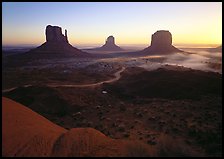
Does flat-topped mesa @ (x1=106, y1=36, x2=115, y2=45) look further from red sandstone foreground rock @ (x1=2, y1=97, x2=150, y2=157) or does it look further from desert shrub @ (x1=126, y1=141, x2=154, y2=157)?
desert shrub @ (x1=126, y1=141, x2=154, y2=157)

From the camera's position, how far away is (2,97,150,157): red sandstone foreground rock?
40.6ft

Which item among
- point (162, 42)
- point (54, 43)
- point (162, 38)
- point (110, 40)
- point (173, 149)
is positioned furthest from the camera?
point (110, 40)

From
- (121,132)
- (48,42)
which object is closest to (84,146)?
(121,132)

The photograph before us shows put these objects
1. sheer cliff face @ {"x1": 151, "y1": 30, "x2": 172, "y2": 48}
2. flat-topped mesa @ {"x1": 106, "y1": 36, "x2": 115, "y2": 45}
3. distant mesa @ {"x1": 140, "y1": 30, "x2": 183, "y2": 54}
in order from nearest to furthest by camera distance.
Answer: distant mesa @ {"x1": 140, "y1": 30, "x2": 183, "y2": 54} → sheer cliff face @ {"x1": 151, "y1": 30, "x2": 172, "y2": 48} → flat-topped mesa @ {"x1": 106, "y1": 36, "x2": 115, "y2": 45}

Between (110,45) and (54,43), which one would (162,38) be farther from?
(110,45)

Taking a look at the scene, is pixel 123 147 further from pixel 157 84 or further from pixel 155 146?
pixel 157 84

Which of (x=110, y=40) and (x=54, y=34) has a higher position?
(x=110, y=40)

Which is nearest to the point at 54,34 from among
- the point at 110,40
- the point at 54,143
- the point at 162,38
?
the point at 162,38

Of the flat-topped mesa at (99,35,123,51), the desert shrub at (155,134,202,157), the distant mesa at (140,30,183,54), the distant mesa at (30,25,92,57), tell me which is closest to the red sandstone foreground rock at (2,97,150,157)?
the desert shrub at (155,134,202,157)

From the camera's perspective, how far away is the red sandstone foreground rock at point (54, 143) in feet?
40.6

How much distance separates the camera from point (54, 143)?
43.4 ft

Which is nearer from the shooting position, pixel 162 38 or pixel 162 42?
pixel 162 38

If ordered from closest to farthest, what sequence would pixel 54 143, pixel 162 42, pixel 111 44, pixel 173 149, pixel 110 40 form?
pixel 54 143
pixel 173 149
pixel 162 42
pixel 110 40
pixel 111 44

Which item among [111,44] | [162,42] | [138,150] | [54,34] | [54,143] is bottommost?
[138,150]
